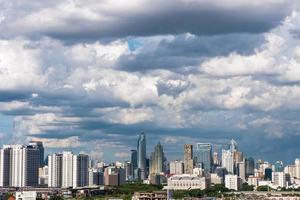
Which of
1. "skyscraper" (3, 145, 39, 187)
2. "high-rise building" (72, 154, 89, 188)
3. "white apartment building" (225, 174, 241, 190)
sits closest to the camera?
"skyscraper" (3, 145, 39, 187)

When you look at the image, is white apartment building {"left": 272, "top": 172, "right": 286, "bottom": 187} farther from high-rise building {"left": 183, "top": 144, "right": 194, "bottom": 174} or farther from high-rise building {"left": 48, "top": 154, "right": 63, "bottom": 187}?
high-rise building {"left": 48, "top": 154, "right": 63, "bottom": 187}

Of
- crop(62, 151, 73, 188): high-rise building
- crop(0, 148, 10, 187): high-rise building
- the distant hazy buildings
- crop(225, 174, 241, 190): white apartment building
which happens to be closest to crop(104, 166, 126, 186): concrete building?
the distant hazy buildings

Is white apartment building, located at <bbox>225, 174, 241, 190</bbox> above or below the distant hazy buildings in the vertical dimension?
below

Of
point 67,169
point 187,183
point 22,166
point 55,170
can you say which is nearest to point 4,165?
point 22,166

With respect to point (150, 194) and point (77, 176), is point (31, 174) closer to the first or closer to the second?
point (77, 176)

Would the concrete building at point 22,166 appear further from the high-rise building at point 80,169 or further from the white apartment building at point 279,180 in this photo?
the white apartment building at point 279,180

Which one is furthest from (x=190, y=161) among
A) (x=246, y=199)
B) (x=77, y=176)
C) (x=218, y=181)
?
(x=246, y=199)
